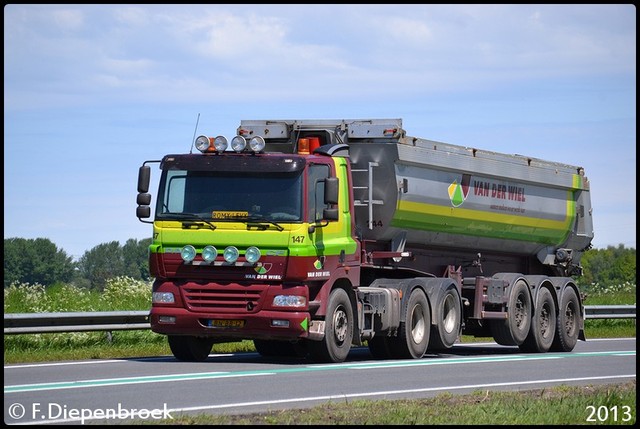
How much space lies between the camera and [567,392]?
1540cm

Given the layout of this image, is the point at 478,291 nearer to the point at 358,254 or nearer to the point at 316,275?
the point at 358,254

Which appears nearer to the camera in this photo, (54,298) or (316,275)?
(316,275)

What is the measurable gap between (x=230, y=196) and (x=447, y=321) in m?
5.65

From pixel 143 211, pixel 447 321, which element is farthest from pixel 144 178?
pixel 447 321

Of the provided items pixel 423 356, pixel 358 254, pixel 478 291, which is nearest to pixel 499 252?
pixel 478 291

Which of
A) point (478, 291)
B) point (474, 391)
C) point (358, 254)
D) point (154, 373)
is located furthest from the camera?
point (478, 291)

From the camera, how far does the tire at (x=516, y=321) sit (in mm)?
24703

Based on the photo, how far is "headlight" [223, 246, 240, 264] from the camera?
18922 mm

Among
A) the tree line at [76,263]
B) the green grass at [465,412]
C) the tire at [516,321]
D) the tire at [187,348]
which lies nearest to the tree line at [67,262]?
the tree line at [76,263]

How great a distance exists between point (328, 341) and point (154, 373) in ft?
11.0

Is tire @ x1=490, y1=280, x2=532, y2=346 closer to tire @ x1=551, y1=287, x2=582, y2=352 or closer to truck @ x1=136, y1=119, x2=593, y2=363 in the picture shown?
truck @ x1=136, y1=119, x2=593, y2=363

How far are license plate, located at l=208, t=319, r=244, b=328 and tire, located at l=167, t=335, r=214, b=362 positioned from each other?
1040mm

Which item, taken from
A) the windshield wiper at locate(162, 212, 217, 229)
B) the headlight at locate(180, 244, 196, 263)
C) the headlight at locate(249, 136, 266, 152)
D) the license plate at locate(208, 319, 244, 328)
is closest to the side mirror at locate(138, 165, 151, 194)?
the windshield wiper at locate(162, 212, 217, 229)

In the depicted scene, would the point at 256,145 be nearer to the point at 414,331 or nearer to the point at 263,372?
the point at 263,372
